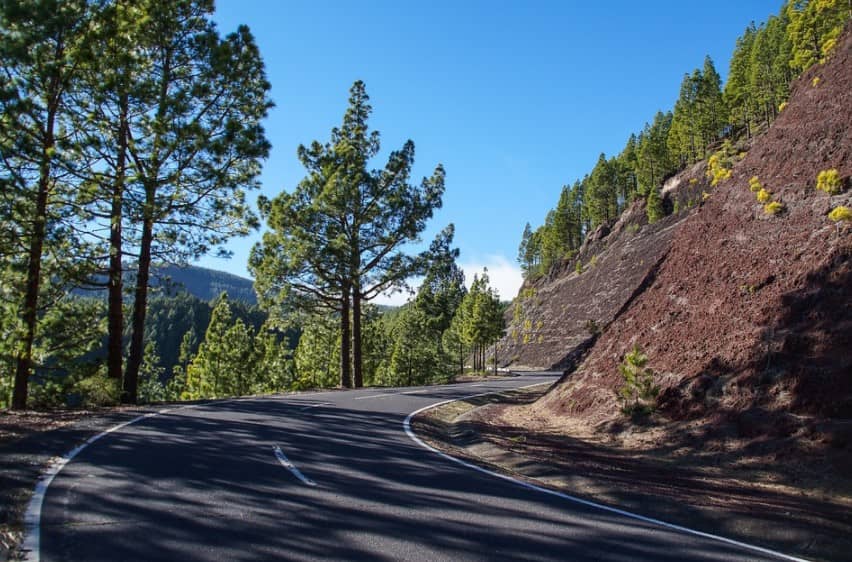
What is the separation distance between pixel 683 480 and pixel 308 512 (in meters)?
6.00

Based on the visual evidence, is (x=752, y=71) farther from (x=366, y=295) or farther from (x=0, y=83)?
(x=0, y=83)

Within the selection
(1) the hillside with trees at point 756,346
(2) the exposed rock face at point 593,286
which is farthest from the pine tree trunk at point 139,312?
(2) the exposed rock face at point 593,286

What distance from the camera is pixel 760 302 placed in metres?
12.4

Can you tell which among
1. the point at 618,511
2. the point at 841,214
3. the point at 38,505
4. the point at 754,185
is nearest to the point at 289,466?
the point at 38,505

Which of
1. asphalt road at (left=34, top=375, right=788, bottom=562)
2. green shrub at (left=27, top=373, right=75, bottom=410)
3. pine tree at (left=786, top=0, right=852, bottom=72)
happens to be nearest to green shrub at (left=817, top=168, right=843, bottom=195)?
pine tree at (left=786, top=0, right=852, bottom=72)

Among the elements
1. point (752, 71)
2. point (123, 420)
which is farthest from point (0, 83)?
point (752, 71)

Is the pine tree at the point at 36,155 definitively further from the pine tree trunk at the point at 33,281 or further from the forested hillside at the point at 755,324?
the forested hillside at the point at 755,324

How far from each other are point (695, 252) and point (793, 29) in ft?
152

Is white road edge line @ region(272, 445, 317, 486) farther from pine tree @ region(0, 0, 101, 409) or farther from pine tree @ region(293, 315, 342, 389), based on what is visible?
pine tree @ region(293, 315, 342, 389)

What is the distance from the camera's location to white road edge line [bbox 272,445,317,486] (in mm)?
6756

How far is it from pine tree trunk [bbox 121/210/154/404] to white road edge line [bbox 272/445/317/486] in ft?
33.3

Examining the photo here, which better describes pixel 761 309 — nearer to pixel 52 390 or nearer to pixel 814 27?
pixel 52 390

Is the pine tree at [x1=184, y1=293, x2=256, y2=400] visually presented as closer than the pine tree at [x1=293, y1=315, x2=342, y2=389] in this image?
Yes

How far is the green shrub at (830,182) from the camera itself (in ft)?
43.1
